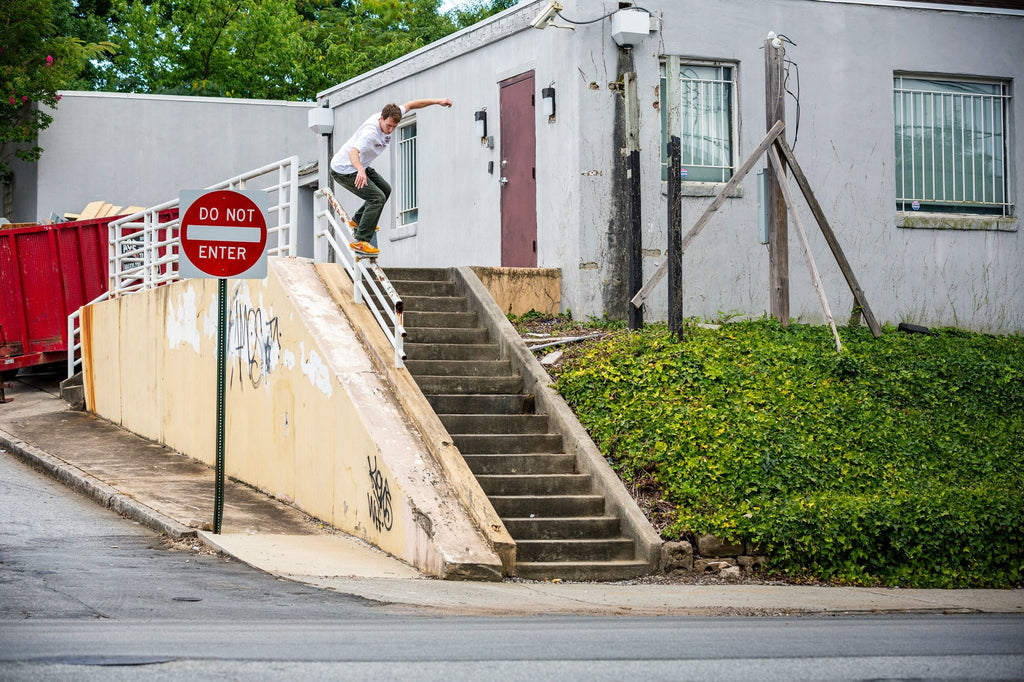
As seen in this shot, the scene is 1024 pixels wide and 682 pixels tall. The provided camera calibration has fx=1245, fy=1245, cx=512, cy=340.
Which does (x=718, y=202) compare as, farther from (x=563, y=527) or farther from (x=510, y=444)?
(x=563, y=527)

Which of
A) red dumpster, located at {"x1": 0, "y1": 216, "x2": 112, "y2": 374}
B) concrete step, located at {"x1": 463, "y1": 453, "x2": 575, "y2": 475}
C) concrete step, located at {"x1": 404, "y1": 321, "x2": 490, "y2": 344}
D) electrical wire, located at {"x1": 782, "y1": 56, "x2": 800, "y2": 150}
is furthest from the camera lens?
red dumpster, located at {"x1": 0, "y1": 216, "x2": 112, "y2": 374}

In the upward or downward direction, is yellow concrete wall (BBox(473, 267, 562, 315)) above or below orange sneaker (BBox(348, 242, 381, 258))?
below

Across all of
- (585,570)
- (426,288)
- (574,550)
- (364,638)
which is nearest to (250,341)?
(426,288)

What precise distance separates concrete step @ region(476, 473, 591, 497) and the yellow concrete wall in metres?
3.88

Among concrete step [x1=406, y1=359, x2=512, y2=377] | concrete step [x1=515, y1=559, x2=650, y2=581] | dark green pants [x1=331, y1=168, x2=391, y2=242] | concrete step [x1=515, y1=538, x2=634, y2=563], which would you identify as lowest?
concrete step [x1=515, y1=559, x2=650, y2=581]

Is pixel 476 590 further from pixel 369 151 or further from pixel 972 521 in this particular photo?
pixel 369 151

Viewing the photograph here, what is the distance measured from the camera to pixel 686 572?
958cm

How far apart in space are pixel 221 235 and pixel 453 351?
3.23m

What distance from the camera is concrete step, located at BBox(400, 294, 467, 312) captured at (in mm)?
13352

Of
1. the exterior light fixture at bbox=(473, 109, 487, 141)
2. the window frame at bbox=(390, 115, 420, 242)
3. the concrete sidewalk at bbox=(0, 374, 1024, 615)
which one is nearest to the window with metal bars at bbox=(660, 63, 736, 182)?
the exterior light fixture at bbox=(473, 109, 487, 141)

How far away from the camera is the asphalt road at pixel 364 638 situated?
222 inches

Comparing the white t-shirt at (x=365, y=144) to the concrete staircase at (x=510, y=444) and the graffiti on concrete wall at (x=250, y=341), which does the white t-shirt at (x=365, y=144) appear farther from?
the graffiti on concrete wall at (x=250, y=341)

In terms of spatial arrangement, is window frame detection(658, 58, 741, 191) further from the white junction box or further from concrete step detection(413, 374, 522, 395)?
concrete step detection(413, 374, 522, 395)

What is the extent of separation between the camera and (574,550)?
9688 millimetres
